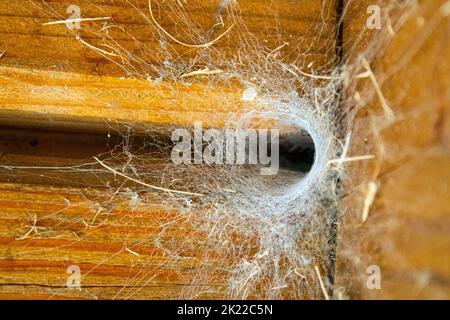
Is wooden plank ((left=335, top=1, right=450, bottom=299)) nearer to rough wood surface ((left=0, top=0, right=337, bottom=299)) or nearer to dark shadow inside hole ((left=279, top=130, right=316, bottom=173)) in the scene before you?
rough wood surface ((left=0, top=0, right=337, bottom=299))

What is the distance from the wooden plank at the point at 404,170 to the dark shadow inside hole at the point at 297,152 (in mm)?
386

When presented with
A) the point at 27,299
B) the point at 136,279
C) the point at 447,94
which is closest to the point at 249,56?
the point at 447,94

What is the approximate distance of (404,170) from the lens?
763mm

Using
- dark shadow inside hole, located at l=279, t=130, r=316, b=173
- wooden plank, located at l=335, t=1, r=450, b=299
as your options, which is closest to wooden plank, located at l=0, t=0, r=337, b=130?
wooden plank, located at l=335, t=1, r=450, b=299

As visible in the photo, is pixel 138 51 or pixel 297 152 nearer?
pixel 138 51

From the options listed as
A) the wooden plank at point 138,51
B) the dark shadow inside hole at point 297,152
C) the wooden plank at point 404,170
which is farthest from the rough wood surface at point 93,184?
the dark shadow inside hole at point 297,152

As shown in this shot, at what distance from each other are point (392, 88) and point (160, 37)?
0.48 metres

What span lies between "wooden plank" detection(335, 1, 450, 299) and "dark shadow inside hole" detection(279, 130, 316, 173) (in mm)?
386

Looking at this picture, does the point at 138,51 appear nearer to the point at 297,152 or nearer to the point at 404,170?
the point at 404,170

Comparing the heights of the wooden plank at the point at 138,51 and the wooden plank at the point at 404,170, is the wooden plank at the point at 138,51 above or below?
above

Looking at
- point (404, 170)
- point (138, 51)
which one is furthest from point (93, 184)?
point (404, 170)

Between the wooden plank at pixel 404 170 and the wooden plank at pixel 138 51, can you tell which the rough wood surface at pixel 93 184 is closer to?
the wooden plank at pixel 138 51

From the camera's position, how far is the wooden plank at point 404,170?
2.26 feet

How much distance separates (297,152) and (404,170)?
694mm
